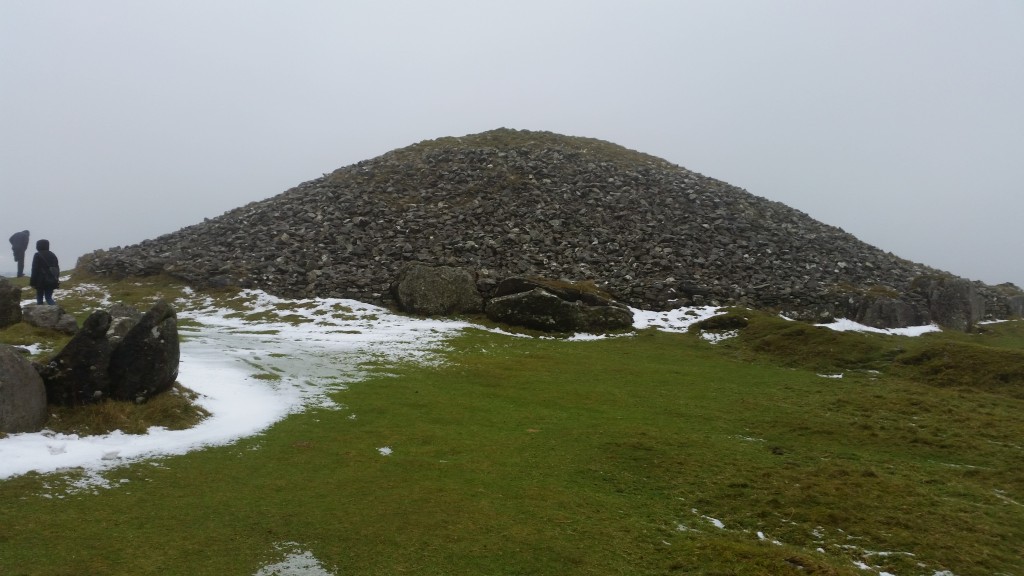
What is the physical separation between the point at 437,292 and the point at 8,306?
17855 millimetres

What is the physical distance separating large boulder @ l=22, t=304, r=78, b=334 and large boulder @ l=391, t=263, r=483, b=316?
1519cm

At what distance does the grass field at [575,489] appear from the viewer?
8609 mm

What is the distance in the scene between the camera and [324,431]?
1434cm

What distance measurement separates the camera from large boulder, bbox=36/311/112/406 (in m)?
13.2

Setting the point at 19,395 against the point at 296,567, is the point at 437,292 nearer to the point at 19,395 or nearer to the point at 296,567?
the point at 19,395

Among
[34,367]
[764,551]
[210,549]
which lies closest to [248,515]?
[210,549]

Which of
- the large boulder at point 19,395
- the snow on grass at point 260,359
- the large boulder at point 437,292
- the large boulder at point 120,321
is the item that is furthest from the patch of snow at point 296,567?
the large boulder at point 437,292

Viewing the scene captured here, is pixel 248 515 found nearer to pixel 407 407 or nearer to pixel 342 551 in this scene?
pixel 342 551

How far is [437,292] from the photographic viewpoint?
32.9 meters

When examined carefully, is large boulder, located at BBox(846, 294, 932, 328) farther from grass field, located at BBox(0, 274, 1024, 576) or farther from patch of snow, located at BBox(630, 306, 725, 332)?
grass field, located at BBox(0, 274, 1024, 576)

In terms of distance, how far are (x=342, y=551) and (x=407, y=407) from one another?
318 inches

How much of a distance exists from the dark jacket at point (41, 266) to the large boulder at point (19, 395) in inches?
563

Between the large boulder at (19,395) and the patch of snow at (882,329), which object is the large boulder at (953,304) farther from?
the large boulder at (19,395)

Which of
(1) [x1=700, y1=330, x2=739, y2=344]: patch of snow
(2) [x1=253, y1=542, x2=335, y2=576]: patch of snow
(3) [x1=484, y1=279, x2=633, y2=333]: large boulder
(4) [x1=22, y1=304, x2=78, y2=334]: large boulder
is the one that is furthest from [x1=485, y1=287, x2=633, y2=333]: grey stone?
(2) [x1=253, y1=542, x2=335, y2=576]: patch of snow
